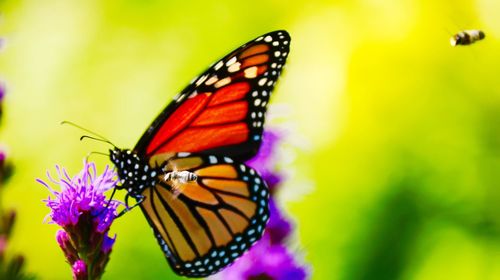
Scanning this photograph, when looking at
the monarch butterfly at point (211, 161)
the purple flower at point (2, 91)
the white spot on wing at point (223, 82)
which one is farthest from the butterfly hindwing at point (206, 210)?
the purple flower at point (2, 91)

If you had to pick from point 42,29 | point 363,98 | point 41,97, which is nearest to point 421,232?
point 363,98

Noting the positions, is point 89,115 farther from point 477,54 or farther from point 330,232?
point 477,54

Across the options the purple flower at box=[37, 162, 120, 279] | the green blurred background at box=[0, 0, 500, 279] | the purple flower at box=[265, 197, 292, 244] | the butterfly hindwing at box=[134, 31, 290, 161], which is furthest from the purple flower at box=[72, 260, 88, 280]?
the green blurred background at box=[0, 0, 500, 279]

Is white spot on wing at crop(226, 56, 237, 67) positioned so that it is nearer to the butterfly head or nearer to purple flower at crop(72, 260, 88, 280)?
the butterfly head

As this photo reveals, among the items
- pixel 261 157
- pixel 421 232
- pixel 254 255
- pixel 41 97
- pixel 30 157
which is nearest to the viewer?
pixel 254 255

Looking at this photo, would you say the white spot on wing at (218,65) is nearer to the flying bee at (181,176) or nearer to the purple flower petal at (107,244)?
the flying bee at (181,176)

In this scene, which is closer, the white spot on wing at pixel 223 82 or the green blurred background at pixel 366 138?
the white spot on wing at pixel 223 82
